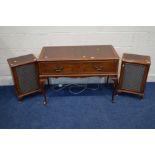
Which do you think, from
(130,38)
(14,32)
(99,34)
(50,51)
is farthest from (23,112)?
(130,38)

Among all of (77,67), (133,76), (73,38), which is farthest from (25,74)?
(133,76)

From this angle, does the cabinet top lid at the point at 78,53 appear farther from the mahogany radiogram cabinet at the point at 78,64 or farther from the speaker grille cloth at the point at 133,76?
the speaker grille cloth at the point at 133,76

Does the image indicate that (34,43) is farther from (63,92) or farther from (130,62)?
(130,62)

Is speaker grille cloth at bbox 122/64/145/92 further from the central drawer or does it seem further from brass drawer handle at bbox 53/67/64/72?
brass drawer handle at bbox 53/67/64/72

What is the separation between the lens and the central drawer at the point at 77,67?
2.42 meters

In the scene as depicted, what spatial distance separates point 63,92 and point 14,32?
102 centimetres

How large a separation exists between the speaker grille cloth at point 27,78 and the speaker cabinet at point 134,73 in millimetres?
1085

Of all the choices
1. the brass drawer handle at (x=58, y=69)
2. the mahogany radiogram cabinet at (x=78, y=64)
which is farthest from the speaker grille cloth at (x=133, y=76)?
the brass drawer handle at (x=58, y=69)

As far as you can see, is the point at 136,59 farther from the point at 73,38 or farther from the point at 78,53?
the point at 73,38

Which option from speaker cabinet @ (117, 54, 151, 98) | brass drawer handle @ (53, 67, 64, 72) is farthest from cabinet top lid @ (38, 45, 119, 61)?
speaker cabinet @ (117, 54, 151, 98)

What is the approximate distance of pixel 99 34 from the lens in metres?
2.81

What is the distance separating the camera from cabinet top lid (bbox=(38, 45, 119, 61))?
2430mm

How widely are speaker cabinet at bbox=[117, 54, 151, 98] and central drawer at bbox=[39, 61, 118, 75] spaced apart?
0.24 meters

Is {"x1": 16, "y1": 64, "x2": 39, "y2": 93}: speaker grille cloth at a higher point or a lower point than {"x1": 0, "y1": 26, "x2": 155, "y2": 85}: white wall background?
lower
